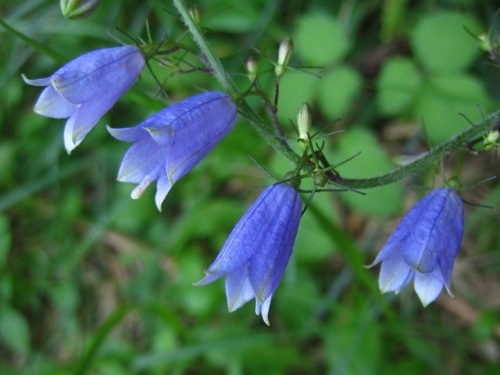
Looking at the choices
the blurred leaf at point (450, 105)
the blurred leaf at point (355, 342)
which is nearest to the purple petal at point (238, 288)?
Answer: the blurred leaf at point (355, 342)

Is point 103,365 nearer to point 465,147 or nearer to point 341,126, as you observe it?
point 341,126

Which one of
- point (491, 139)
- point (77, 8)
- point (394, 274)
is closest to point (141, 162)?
point (77, 8)

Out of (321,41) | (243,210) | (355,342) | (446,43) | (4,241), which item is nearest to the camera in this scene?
(355,342)

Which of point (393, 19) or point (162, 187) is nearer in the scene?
point (162, 187)

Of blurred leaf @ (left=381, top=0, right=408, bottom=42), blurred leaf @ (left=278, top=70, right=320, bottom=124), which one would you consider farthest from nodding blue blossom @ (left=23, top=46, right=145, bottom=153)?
blurred leaf @ (left=381, top=0, right=408, bottom=42)

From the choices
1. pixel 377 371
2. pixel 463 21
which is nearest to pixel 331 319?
pixel 377 371

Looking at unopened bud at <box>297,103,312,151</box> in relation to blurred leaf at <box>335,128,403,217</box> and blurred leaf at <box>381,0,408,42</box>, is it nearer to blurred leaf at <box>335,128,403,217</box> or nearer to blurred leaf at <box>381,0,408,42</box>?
blurred leaf at <box>335,128,403,217</box>

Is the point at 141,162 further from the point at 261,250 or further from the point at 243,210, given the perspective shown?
the point at 243,210
